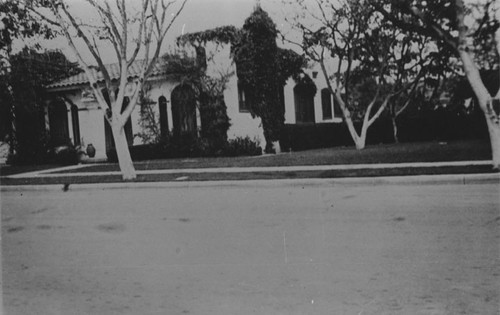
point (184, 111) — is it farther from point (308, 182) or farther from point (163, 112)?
point (308, 182)

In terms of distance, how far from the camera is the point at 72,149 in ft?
79.1

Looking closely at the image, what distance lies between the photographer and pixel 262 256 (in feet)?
18.6

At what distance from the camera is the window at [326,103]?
3231 centimetres

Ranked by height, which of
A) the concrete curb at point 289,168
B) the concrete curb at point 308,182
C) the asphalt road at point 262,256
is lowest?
the asphalt road at point 262,256

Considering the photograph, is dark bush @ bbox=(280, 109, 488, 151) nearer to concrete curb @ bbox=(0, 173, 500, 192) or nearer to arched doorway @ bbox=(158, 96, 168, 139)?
arched doorway @ bbox=(158, 96, 168, 139)

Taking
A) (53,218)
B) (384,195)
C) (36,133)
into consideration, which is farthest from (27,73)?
(384,195)

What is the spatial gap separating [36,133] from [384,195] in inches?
771

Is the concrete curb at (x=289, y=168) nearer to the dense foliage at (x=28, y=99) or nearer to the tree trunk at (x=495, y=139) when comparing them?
the tree trunk at (x=495, y=139)

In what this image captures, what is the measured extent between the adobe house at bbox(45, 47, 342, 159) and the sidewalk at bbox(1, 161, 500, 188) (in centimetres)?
629

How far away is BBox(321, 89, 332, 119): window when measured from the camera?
32312mm

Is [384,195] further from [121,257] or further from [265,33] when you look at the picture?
[265,33]

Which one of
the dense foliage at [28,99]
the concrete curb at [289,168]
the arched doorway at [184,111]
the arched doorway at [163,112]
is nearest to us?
the concrete curb at [289,168]

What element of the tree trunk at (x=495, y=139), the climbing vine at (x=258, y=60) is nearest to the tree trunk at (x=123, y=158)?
the climbing vine at (x=258, y=60)

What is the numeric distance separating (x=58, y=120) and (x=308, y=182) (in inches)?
676
